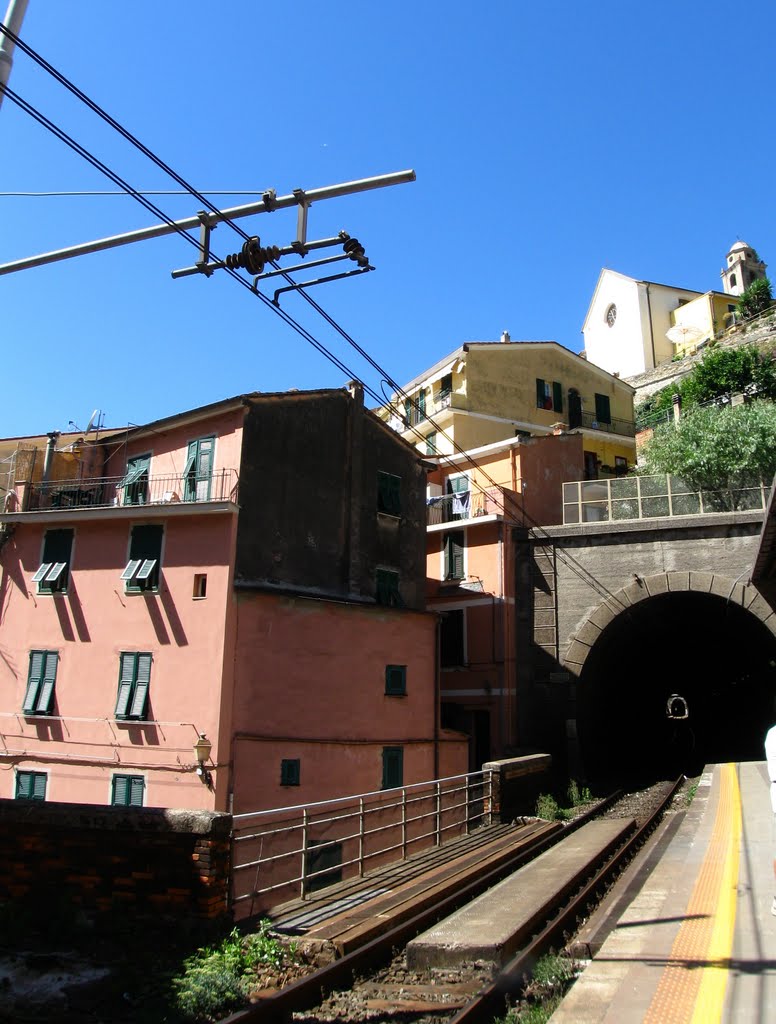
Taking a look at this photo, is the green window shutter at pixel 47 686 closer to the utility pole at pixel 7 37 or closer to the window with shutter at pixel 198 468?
the window with shutter at pixel 198 468

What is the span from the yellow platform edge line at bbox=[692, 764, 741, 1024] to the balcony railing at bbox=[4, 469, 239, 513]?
49.1 feet

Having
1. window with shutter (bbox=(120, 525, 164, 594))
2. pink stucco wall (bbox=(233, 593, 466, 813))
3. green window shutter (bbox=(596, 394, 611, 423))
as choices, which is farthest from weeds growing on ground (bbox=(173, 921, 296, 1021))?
green window shutter (bbox=(596, 394, 611, 423))

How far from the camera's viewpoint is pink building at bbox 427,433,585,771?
2533cm

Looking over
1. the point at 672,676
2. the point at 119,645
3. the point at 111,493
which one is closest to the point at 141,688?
the point at 119,645

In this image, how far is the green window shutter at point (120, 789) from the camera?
18688mm

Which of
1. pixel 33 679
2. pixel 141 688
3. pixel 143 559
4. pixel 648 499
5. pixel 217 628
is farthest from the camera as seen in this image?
pixel 648 499

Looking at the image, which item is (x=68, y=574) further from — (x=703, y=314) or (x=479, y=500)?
(x=703, y=314)

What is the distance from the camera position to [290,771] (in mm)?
18859

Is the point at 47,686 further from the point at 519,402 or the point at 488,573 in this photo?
the point at 519,402

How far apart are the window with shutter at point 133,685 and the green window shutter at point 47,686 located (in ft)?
6.93

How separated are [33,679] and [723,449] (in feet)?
75.9

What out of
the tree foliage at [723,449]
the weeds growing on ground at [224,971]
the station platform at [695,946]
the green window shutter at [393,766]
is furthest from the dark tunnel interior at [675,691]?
the weeds growing on ground at [224,971]

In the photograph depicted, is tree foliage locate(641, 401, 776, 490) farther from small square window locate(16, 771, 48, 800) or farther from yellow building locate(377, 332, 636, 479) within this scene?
small square window locate(16, 771, 48, 800)

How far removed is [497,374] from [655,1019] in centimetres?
3245
